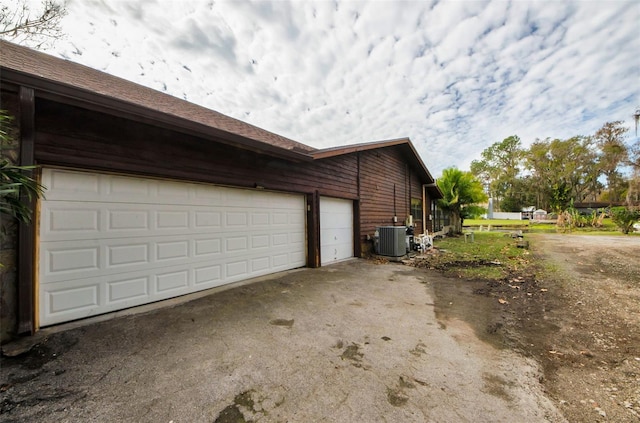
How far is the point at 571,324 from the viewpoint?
10.2ft

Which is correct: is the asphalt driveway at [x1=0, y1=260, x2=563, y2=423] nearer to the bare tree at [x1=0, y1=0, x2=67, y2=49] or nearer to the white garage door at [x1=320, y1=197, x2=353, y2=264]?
the white garage door at [x1=320, y1=197, x2=353, y2=264]

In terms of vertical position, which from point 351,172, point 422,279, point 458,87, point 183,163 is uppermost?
point 458,87

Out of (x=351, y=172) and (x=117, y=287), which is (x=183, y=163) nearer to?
(x=117, y=287)

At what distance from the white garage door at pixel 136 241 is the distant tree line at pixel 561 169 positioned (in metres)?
28.3

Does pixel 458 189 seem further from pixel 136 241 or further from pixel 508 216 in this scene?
pixel 508 216

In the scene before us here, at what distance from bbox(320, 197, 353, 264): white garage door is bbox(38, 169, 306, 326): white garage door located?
1.95 metres

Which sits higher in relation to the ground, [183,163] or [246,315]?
[183,163]

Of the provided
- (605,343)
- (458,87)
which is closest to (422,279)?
(605,343)

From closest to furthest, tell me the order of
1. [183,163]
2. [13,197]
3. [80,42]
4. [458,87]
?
1. [13,197]
2. [183,163]
3. [80,42]
4. [458,87]

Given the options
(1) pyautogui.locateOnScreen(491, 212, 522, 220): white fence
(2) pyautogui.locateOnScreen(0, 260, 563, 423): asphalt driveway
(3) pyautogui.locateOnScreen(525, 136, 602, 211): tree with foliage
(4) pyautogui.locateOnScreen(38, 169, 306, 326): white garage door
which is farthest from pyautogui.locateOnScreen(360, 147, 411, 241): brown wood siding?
(1) pyautogui.locateOnScreen(491, 212, 522, 220): white fence

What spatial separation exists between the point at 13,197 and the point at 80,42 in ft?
15.4

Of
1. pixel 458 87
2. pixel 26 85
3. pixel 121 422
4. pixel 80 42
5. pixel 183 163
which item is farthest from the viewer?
→ pixel 458 87

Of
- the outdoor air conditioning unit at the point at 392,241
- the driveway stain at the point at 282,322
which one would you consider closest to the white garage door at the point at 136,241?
the driveway stain at the point at 282,322

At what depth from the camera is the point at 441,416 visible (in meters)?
1.62
